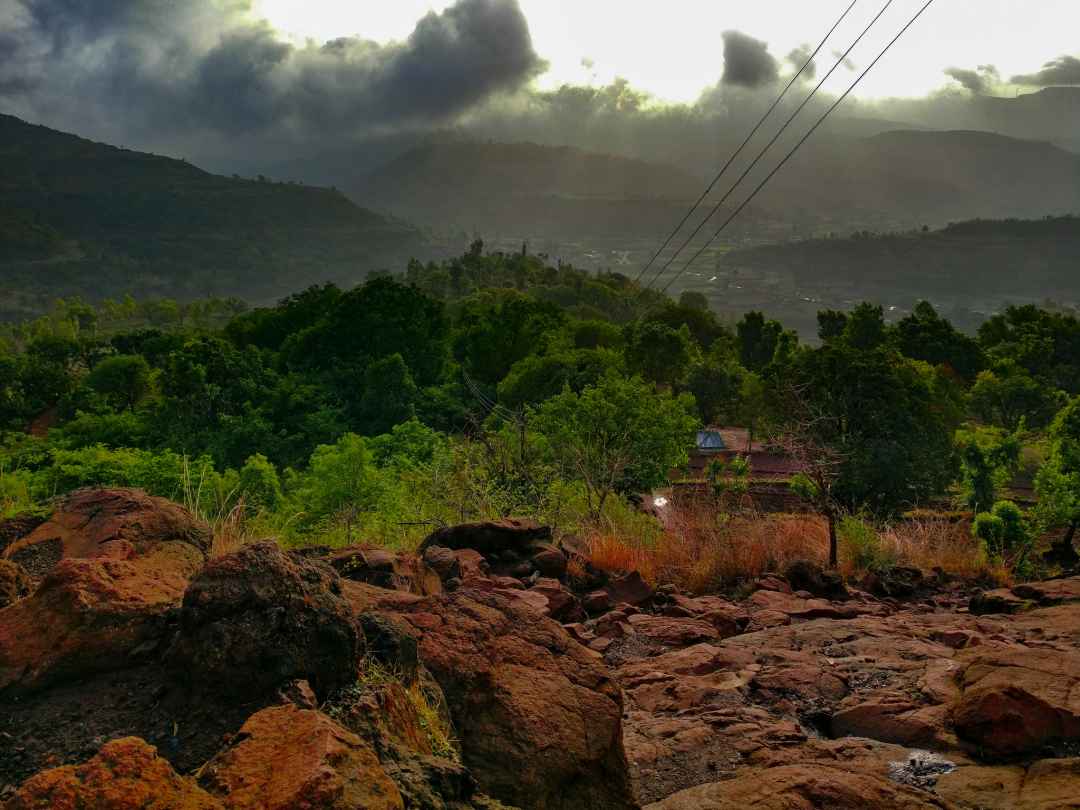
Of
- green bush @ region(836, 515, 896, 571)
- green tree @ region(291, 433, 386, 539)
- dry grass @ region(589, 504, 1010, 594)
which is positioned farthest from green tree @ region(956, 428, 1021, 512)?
green tree @ region(291, 433, 386, 539)

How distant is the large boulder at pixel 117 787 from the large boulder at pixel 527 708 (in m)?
1.47

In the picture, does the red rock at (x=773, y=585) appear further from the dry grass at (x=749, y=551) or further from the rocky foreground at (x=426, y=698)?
the rocky foreground at (x=426, y=698)

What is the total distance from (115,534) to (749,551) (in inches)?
288

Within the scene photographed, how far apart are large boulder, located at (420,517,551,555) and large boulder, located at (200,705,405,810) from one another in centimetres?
635

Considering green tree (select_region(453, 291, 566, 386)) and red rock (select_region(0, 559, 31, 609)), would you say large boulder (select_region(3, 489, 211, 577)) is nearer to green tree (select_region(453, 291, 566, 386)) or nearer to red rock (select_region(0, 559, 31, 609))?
red rock (select_region(0, 559, 31, 609))

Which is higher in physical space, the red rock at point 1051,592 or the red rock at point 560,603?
the red rock at point 1051,592

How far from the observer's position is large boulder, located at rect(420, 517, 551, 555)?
8.96 metres

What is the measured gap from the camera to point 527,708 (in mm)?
3633

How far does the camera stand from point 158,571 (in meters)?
3.95

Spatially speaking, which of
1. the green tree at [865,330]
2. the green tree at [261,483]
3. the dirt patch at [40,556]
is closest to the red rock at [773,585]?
the dirt patch at [40,556]

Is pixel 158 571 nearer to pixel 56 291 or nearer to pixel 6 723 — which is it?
pixel 6 723

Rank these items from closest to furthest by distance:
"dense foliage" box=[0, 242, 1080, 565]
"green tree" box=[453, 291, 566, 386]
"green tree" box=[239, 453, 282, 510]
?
"dense foliage" box=[0, 242, 1080, 565], "green tree" box=[239, 453, 282, 510], "green tree" box=[453, 291, 566, 386]

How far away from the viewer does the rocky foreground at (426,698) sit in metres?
2.51

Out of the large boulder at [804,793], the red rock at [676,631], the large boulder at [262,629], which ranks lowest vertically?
the red rock at [676,631]
